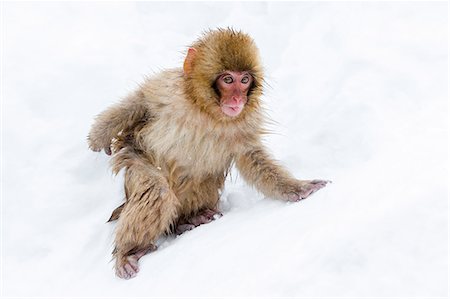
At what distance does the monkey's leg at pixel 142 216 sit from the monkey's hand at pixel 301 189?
78cm

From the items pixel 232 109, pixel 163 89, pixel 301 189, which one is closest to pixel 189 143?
pixel 163 89

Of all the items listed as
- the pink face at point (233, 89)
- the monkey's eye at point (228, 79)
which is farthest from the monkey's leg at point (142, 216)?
the monkey's eye at point (228, 79)

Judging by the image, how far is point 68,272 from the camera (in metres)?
4.56

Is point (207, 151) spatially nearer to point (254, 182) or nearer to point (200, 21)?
point (254, 182)

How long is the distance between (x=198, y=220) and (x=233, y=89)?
3.67 feet

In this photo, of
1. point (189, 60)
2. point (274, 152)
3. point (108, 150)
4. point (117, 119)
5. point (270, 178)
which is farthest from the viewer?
point (274, 152)

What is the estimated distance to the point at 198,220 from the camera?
4867 mm

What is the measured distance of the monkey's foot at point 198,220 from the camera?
4844mm

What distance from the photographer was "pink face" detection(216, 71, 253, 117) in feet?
13.9

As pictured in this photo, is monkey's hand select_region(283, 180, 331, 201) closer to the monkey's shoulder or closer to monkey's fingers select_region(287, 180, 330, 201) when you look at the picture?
monkey's fingers select_region(287, 180, 330, 201)

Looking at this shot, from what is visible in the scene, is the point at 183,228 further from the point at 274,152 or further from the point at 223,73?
the point at 223,73

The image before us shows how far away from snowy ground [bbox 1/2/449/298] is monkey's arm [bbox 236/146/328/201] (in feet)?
0.33

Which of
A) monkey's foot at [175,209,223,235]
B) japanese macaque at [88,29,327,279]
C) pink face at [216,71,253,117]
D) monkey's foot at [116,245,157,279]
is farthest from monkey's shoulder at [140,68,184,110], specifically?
monkey's foot at [116,245,157,279]

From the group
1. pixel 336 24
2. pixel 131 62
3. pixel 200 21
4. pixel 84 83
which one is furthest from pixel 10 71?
pixel 336 24
